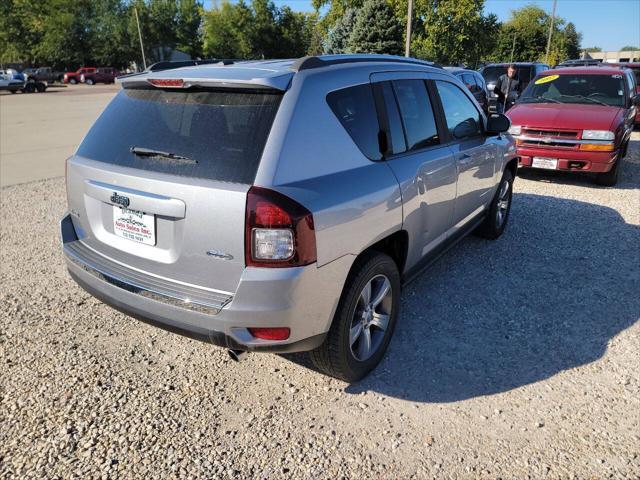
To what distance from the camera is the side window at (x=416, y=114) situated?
3.22 metres

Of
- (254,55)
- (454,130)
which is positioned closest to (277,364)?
(454,130)

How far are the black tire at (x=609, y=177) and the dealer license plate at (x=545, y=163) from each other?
2.68ft

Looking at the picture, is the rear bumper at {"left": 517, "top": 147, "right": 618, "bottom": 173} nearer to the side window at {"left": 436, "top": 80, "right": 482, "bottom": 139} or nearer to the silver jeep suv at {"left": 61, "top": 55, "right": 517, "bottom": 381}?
the side window at {"left": 436, "top": 80, "right": 482, "bottom": 139}

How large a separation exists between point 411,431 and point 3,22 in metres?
74.3

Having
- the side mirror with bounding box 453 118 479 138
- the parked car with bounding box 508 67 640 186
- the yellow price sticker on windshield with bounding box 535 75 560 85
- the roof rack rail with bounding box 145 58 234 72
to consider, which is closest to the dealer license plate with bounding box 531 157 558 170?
the parked car with bounding box 508 67 640 186

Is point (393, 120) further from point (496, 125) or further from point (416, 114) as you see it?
point (496, 125)

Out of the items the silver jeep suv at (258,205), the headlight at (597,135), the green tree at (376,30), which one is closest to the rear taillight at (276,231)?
the silver jeep suv at (258,205)

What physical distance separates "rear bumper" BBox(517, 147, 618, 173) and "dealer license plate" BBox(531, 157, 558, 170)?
0.04 metres

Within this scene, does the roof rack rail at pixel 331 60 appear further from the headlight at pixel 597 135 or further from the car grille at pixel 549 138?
the headlight at pixel 597 135

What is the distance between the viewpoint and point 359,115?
2783 millimetres

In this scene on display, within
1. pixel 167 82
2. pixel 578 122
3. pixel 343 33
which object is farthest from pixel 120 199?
pixel 343 33

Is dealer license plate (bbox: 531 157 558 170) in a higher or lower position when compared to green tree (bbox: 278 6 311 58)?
lower

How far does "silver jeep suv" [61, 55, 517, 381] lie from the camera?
223cm

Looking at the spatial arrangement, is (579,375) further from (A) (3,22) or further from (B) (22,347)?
(A) (3,22)
